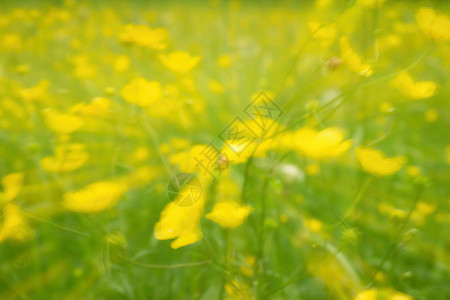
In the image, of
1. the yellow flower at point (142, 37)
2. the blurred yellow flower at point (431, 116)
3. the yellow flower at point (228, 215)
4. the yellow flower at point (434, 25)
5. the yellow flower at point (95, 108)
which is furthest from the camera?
the blurred yellow flower at point (431, 116)

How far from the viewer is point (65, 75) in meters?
2.30

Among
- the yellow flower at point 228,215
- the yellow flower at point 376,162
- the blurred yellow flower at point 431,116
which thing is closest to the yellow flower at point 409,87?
the yellow flower at point 376,162

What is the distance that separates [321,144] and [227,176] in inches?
14.3

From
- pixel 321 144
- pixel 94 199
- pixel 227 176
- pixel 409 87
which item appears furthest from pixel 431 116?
pixel 94 199

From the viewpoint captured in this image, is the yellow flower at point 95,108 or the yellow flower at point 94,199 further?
the yellow flower at point 95,108

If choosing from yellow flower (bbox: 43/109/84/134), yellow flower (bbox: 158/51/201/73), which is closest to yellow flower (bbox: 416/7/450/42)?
yellow flower (bbox: 158/51/201/73)

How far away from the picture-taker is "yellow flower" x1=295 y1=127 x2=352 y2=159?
0.56 m

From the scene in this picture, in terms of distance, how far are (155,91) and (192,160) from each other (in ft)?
0.64

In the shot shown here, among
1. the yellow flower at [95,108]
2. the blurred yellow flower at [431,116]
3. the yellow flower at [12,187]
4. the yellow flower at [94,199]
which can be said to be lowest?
the blurred yellow flower at [431,116]

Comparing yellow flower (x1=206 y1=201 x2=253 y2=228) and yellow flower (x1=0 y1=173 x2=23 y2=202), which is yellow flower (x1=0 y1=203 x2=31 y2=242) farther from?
yellow flower (x1=206 y1=201 x2=253 y2=228)

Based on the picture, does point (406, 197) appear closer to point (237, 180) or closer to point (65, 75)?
point (237, 180)

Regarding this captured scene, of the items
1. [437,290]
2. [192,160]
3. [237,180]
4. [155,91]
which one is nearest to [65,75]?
[237,180]

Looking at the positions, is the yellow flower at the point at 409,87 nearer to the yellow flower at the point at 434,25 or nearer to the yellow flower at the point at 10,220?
the yellow flower at the point at 434,25

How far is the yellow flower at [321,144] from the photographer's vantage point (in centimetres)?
56
